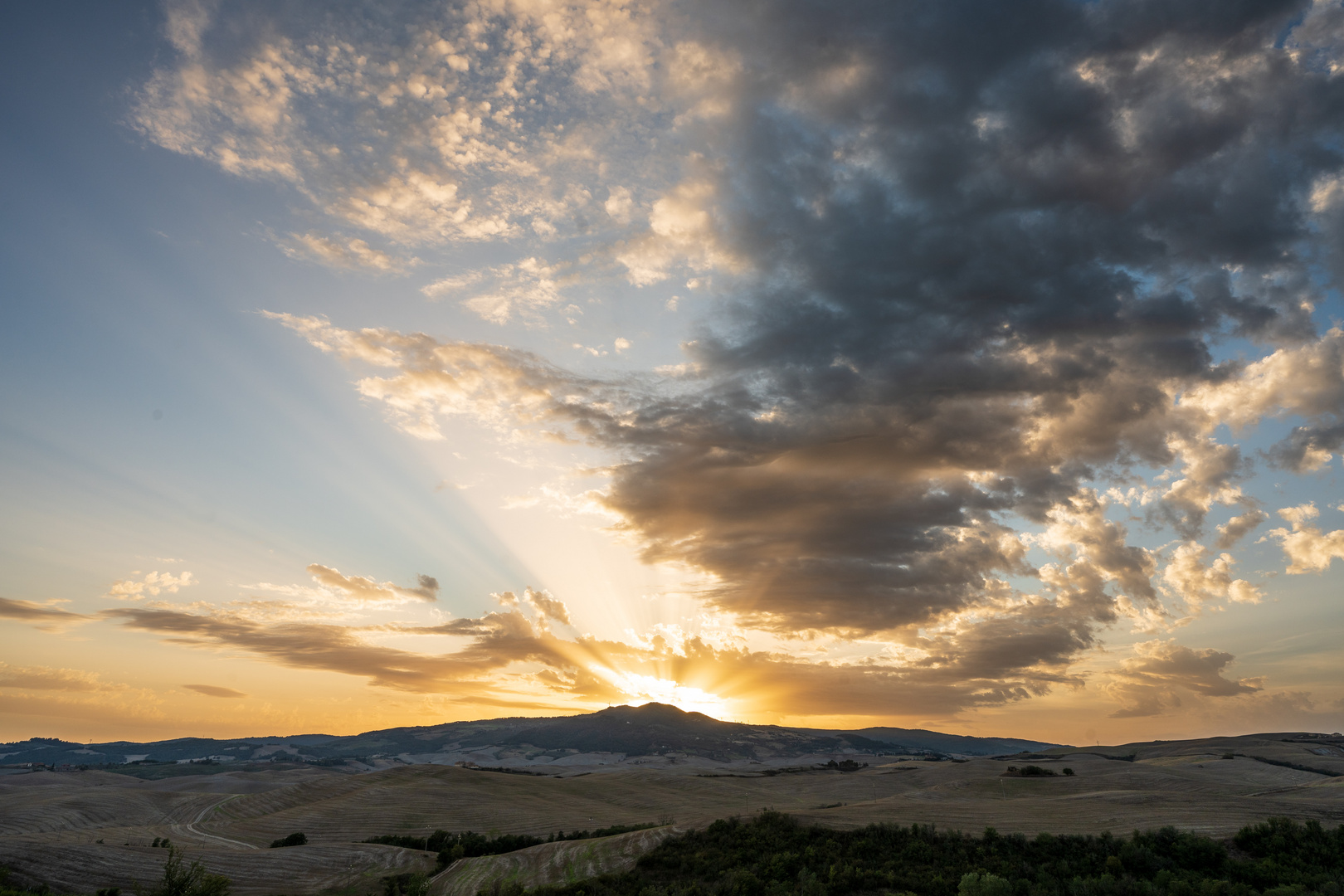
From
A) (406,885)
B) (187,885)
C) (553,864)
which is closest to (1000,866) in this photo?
(553,864)

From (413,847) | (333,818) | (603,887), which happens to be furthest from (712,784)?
(603,887)

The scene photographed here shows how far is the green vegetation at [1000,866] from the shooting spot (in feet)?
103

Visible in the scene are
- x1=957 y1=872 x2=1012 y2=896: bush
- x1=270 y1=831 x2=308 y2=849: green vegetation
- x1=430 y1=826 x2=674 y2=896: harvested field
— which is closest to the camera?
x1=957 y1=872 x2=1012 y2=896: bush

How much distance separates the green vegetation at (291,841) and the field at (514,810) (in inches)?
57.3

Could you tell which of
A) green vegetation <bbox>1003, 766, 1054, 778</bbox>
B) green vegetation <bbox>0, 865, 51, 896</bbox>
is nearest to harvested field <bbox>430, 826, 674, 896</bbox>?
green vegetation <bbox>0, 865, 51, 896</bbox>

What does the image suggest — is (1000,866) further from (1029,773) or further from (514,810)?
(1029,773)

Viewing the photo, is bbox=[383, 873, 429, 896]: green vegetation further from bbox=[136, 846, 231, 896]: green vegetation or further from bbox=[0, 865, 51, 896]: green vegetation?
bbox=[0, 865, 51, 896]: green vegetation

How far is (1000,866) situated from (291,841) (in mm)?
75665

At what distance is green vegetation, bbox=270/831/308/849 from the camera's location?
2935 inches

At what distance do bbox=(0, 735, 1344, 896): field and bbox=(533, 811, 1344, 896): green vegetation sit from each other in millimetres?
6796

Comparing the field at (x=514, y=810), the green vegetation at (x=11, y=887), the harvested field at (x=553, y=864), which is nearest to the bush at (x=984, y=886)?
the field at (x=514, y=810)

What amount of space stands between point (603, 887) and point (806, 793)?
113919 mm

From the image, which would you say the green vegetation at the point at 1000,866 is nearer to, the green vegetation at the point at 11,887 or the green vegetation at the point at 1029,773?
the green vegetation at the point at 11,887

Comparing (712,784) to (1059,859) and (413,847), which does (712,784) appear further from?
(1059,859)
